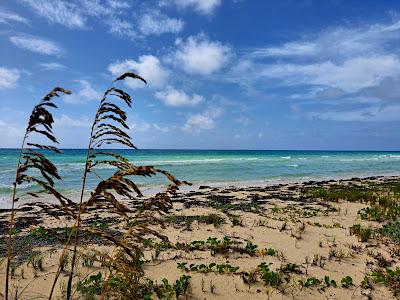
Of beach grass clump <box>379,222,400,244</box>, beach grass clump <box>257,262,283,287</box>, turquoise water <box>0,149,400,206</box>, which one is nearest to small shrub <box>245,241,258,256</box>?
beach grass clump <box>257,262,283,287</box>

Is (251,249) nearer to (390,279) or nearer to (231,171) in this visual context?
(390,279)

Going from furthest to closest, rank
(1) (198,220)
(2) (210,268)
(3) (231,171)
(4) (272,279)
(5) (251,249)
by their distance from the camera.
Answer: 1. (3) (231,171)
2. (1) (198,220)
3. (5) (251,249)
4. (2) (210,268)
5. (4) (272,279)

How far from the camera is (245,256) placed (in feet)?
24.8

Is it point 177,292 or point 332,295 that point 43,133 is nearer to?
point 177,292

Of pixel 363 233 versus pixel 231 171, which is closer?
pixel 363 233

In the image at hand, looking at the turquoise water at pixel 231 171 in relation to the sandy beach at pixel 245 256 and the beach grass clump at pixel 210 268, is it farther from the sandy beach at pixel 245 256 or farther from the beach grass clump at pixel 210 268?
the beach grass clump at pixel 210 268

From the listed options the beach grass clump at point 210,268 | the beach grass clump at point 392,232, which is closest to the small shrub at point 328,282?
the beach grass clump at point 210,268

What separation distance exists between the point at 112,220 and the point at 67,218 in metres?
2.06

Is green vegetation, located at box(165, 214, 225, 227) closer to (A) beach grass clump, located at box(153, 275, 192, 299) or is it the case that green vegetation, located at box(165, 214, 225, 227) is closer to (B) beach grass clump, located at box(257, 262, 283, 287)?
(B) beach grass clump, located at box(257, 262, 283, 287)

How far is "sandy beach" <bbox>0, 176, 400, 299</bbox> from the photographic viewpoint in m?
5.83

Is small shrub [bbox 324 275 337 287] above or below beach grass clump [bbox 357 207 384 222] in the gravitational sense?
below

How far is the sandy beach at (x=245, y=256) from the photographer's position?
5.83m

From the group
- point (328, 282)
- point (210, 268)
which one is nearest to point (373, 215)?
point (328, 282)

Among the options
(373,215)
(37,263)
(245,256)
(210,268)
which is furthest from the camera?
(373,215)
